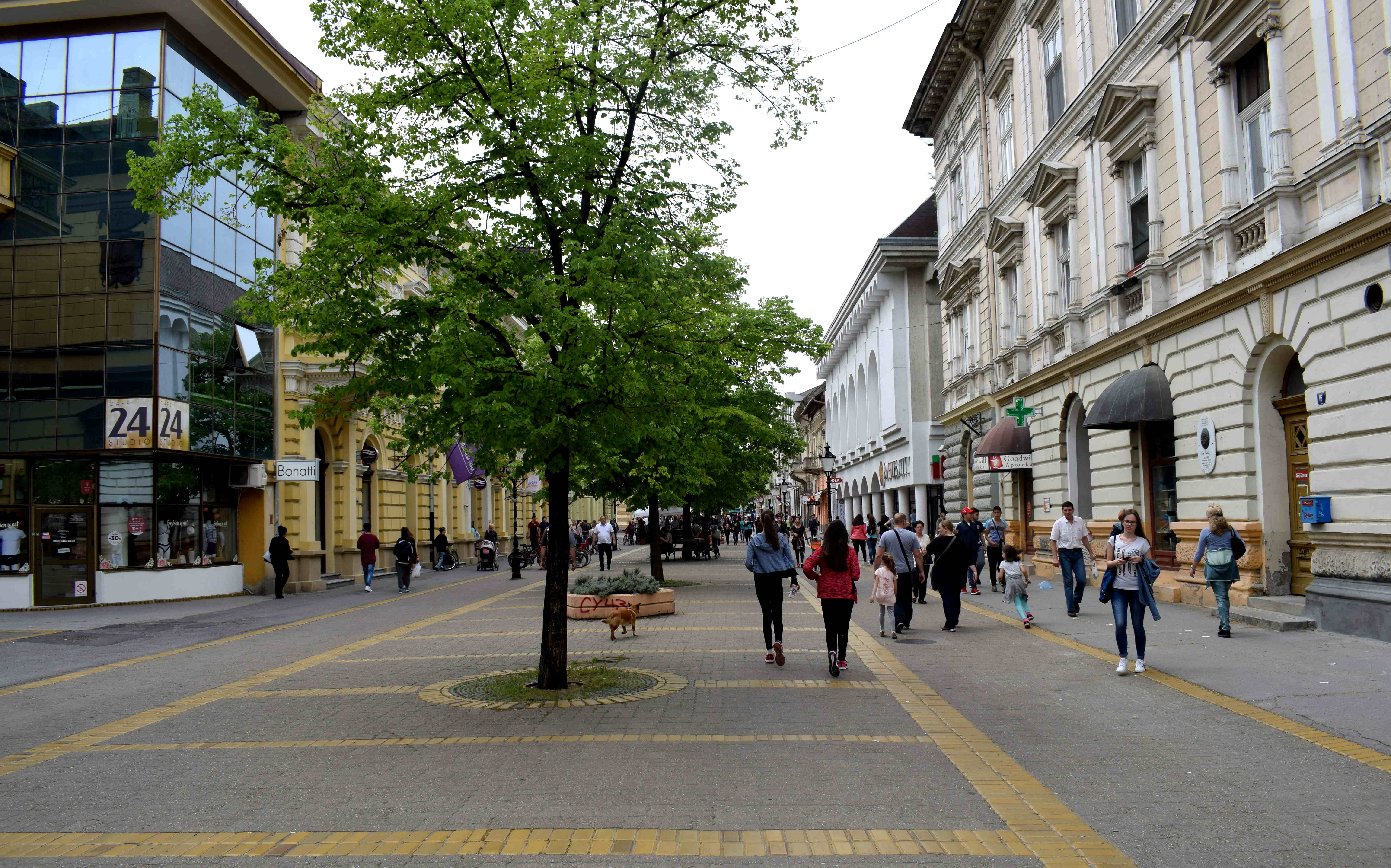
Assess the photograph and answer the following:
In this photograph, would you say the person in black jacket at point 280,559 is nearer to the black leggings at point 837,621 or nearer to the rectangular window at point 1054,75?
the black leggings at point 837,621

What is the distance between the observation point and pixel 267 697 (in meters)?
9.75

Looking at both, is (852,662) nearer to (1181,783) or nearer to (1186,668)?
(1186,668)

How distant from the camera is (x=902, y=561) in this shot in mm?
14000

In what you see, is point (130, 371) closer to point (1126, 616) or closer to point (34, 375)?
point (34, 375)

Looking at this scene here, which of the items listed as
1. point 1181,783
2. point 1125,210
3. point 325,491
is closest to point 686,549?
point 325,491

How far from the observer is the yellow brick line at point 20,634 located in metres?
15.7

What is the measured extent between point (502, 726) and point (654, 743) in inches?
57.1

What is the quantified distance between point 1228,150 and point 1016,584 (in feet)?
22.7

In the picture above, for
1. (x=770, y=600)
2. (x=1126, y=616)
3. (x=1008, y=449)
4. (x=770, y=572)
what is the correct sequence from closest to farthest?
(x=1126, y=616), (x=770, y=572), (x=770, y=600), (x=1008, y=449)

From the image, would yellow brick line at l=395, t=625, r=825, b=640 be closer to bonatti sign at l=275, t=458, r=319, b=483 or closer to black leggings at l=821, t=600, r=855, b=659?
black leggings at l=821, t=600, r=855, b=659

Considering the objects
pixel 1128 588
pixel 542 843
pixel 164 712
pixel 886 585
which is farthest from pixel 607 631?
pixel 542 843

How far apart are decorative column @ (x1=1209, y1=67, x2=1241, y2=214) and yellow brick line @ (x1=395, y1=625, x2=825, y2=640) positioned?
8183mm

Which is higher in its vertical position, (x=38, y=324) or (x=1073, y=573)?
(x=38, y=324)

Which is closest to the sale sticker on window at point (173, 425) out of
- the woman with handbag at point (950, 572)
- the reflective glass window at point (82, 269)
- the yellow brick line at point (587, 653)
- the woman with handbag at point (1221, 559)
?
the reflective glass window at point (82, 269)
